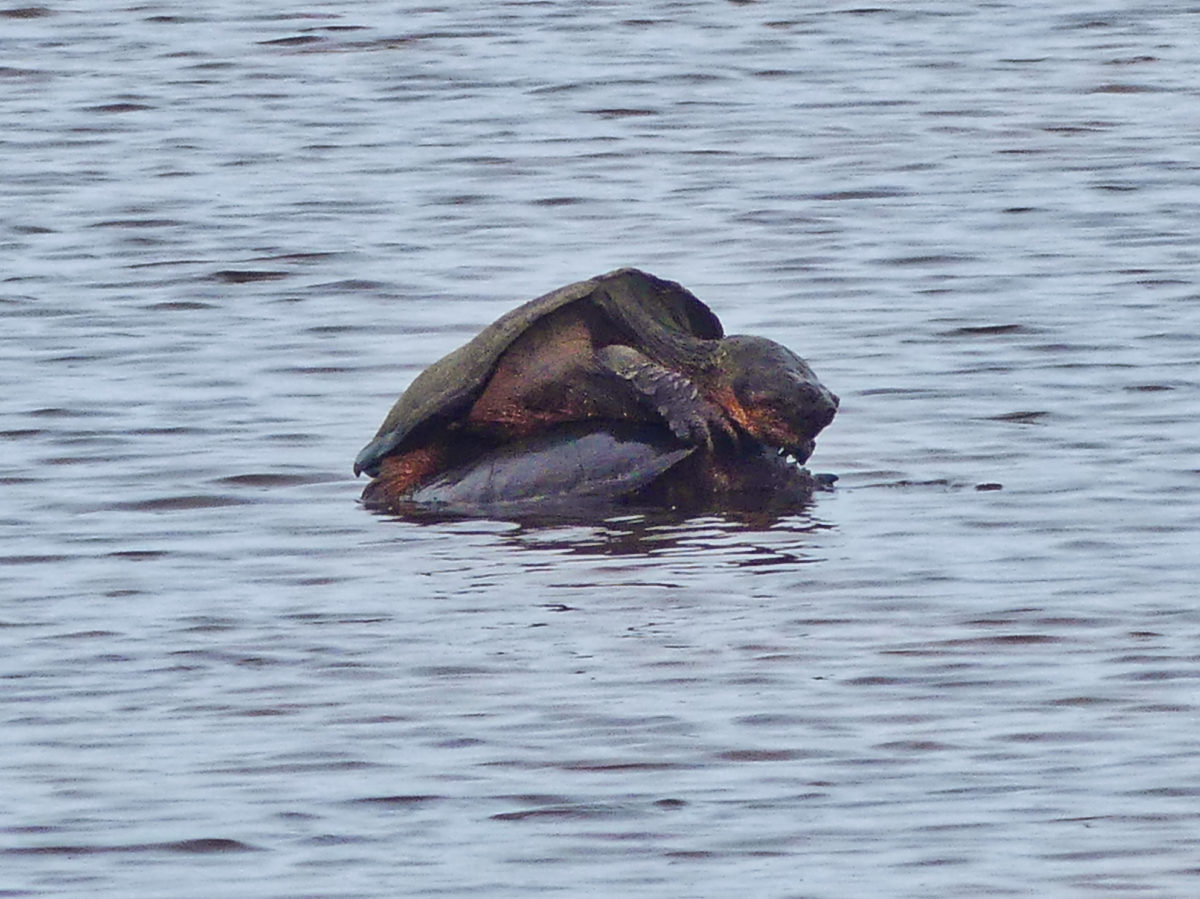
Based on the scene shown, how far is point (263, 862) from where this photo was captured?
222 inches

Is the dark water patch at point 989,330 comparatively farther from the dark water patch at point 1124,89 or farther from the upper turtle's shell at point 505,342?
the dark water patch at point 1124,89

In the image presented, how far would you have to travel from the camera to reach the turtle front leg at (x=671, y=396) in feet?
28.8

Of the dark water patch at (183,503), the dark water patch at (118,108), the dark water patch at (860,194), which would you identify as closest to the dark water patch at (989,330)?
the dark water patch at (860,194)

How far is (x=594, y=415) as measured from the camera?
9016 millimetres

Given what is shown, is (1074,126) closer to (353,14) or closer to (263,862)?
(353,14)

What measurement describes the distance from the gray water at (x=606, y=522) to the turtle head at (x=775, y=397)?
0.25 metres

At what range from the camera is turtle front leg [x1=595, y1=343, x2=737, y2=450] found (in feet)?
28.8

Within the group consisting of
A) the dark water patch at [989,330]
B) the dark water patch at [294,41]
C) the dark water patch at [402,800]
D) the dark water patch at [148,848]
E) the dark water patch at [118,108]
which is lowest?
the dark water patch at [989,330]

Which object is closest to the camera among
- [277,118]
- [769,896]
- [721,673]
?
[769,896]

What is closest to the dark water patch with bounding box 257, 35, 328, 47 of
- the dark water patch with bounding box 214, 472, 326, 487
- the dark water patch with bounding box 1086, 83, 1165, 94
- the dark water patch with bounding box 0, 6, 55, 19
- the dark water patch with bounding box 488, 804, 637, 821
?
the dark water patch with bounding box 0, 6, 55, 19

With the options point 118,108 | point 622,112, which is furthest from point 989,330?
point 118,108

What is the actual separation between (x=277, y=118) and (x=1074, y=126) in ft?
14.3

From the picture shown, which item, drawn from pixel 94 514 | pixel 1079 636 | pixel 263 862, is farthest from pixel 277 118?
pixel 263 862

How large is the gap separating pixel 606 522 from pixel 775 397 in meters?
0.66
